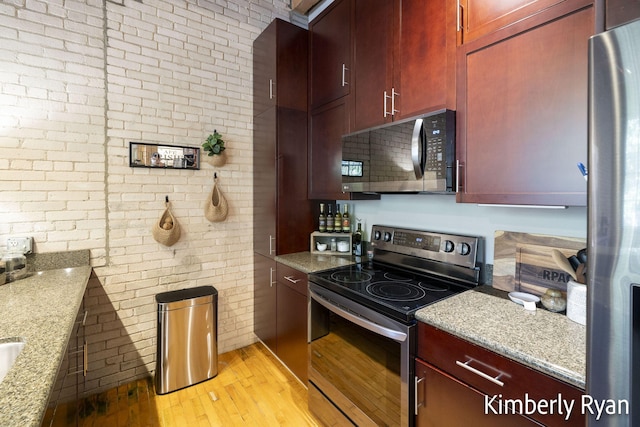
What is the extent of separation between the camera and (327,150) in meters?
2.38

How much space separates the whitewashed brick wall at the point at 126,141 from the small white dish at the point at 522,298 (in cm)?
210

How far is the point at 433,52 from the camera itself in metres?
1.57

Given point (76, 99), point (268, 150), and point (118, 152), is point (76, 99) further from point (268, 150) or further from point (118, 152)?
point (268, 150)

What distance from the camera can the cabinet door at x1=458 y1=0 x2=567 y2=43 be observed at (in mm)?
1208

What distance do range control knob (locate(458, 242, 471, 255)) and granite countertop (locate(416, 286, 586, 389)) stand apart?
0.29 meters

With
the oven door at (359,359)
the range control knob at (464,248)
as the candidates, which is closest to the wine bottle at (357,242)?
the oven door at (359,359)

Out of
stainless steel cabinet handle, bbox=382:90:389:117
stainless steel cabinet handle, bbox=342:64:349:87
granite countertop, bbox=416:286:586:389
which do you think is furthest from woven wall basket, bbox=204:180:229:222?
granite countertop, bbox=416:286:586:389

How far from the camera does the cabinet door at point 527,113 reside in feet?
3.61

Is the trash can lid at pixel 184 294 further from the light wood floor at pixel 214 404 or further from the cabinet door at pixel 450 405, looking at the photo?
the cabinet door at pixel 450 405

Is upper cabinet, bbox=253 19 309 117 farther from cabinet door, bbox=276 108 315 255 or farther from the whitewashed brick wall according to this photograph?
the whitewashed brick wall

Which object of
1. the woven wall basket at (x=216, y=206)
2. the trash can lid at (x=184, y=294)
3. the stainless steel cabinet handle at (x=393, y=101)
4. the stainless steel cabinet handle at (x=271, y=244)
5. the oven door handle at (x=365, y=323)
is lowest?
the trash can lid at (x=184, y=294)

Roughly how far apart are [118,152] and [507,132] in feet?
8.00

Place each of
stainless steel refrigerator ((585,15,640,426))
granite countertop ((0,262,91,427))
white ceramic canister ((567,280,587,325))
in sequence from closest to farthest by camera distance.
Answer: stainless steel refrigerator ((585,15,640,426))
granite countertop ((0,262,91,427))
white ceramic canister ((567,280,587,325))

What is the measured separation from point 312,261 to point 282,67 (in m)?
1.60
